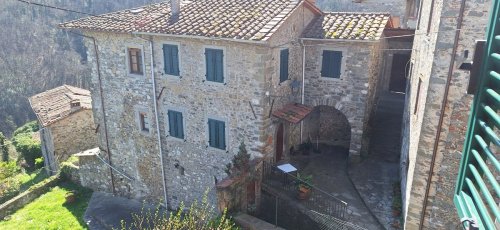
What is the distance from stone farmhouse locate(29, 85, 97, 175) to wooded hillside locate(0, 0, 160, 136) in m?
26.1

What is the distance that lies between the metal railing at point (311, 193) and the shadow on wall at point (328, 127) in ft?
12.9

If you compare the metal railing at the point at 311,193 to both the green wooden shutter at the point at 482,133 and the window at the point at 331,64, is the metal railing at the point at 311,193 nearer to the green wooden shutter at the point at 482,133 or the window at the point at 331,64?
the window at the point at 331,64

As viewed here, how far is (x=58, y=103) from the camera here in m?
23.7

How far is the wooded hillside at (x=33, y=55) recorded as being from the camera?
45531 mm

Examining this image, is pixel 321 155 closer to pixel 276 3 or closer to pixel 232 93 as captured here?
pixel 232 93

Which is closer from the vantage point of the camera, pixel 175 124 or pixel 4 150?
pixel 175 124

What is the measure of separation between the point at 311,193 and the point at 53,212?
507 inches

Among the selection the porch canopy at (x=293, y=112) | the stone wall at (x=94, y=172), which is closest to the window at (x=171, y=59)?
the porch canopy at (x=293, y=112)

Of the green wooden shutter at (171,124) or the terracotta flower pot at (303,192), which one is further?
the green wooden shutter at (171,124)

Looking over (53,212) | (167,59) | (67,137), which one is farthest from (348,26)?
(67,137)

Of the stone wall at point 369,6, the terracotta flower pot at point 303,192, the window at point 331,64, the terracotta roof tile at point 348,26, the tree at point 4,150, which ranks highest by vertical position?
the stone wall at point 369,6

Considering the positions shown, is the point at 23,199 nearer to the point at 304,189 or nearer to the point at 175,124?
the point at 175,124

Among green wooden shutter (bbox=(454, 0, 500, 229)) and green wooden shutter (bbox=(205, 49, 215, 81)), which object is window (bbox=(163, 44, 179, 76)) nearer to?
green wooden shutter (bbox=(205, 49, 215, 81))

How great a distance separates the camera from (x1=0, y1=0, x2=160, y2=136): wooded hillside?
45531 millimetres
